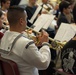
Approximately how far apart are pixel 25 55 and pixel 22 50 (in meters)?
0.04

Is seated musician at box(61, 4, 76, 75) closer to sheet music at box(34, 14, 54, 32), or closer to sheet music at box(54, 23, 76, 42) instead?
sheet music at box(54, 23, 76, 42)

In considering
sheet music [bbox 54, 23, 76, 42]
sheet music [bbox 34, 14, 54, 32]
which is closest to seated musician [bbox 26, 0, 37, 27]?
sheet music [bbox 34, 14, 54, 32]

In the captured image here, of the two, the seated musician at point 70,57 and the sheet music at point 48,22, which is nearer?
the seated musician at point 70,57

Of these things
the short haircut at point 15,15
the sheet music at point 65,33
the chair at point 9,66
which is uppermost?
the short haircut at point 15,15

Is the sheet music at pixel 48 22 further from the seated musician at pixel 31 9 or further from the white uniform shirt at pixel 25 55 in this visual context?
the seated musician at pixel 31 9

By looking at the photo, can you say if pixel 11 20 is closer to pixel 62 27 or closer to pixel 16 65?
pixel 16 65

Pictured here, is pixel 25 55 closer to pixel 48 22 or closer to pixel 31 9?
pixel 48 22

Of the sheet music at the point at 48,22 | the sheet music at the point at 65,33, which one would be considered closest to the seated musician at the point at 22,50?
the sheet music at the point at 65,33

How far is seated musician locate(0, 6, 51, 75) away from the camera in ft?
5.00

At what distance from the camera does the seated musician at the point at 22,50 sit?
153 centimetres

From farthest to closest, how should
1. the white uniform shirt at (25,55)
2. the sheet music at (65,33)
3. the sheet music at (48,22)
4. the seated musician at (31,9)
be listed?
the seated musician at (31,9) < the sheet music at (48,22) < the sheet music at (65,33) < the white uniform shirt at (25,55)

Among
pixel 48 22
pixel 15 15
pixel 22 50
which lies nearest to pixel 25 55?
pixel 22 50

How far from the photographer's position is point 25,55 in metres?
1.53

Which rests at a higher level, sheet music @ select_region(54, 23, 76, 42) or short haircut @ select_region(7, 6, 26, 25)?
short haircut @ select_region(7, 6, 26, 25)
